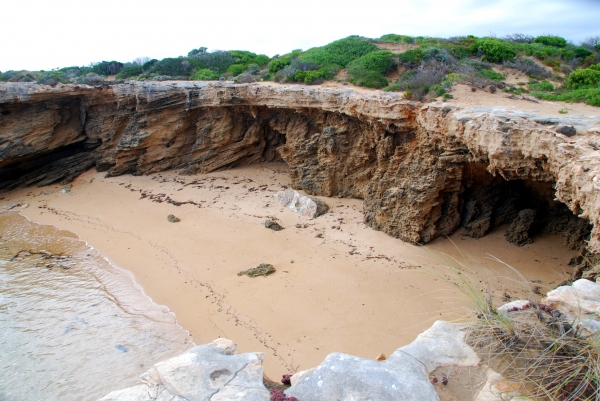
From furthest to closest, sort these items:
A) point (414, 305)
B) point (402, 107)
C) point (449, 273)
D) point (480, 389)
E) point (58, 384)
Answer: point (402, 107) → point (449, 273) → point (414, 305) → point (58, 384) → point (480, 389)

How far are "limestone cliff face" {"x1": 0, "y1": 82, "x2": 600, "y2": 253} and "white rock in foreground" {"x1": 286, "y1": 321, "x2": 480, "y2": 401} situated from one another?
347 centimetres

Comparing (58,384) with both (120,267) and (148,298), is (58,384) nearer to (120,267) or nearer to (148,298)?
(148,298)

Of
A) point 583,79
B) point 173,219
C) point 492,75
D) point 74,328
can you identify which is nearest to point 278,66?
point 173,219

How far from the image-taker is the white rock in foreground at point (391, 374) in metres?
3.32

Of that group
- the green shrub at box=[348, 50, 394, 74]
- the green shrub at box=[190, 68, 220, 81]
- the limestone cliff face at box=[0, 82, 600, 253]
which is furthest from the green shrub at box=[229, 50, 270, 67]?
the green shrub at box=[348, 50, 394, 74]

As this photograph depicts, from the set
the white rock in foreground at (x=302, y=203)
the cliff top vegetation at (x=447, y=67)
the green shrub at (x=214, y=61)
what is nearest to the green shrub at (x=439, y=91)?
the cliff top vegetation at (x=447, y=67)

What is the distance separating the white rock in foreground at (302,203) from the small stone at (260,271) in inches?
127

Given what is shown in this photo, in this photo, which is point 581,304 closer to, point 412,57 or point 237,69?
point 412,57

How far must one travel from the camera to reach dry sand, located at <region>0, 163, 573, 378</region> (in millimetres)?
7527

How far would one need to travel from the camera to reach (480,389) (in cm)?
335

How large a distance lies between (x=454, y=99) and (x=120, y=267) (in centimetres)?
1040

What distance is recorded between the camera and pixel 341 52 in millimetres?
19438

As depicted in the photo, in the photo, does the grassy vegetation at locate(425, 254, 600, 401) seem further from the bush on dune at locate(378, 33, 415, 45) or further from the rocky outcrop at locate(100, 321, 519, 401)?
the bush on dune at locate(378, 33, 415, 45)

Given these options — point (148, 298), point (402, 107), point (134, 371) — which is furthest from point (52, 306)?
point (402, 107)
